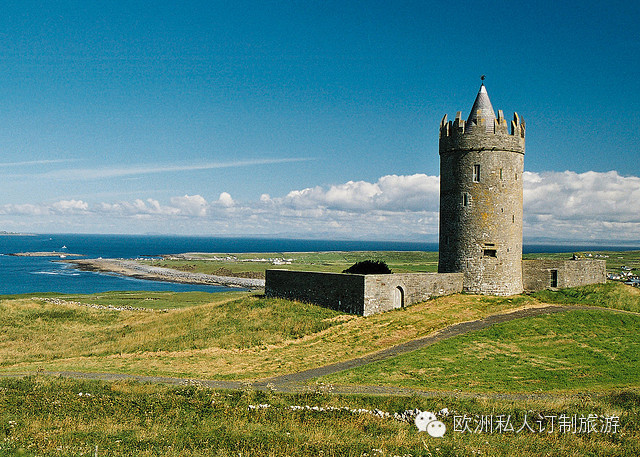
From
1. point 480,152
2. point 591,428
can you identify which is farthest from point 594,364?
point 480,152

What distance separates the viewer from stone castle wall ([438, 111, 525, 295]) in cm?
3219

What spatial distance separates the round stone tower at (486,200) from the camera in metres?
32.2

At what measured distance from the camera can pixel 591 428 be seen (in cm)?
1196

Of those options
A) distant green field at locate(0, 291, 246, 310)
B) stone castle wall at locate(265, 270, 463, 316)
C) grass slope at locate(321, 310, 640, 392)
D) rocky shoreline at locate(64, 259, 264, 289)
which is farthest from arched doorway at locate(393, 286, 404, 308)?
rocky shoreline at locate(64, 259, 264, 289)

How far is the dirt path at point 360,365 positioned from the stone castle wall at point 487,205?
4.32 meters

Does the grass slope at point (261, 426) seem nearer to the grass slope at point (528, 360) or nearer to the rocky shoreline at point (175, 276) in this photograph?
the grass slope at point (528, 360)

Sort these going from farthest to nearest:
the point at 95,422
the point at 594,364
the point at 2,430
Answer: the point at 594,364 < the point at 95,422 < the point at 2,430

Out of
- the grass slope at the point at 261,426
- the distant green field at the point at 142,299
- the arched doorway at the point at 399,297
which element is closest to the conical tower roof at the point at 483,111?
the arched doorway at the point at 399,297

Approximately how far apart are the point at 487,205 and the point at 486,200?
1.14 ft

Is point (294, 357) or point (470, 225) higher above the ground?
point (470, 225)

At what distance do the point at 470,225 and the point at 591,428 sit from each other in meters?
21.4

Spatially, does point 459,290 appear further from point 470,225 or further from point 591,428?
point 591,428

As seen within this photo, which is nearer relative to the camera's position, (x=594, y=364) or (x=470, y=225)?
(x=594, y=364)

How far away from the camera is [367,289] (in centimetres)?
2834
